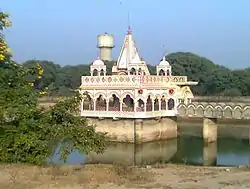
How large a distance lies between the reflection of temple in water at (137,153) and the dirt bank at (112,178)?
507 inches

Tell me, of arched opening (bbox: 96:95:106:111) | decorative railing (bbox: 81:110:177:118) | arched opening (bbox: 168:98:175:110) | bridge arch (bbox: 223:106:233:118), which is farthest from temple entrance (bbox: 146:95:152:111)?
bridge arch (bbox: 223:106:233:118)

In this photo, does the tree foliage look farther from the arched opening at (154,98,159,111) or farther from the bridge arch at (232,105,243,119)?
the arched opening at (154,98,159,111)

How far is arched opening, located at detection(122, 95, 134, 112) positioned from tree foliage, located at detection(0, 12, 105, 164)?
54.4ft

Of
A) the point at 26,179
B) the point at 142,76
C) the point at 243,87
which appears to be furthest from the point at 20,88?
the point at 243,87

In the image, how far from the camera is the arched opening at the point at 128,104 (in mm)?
33188

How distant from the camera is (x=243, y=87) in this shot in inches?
2584

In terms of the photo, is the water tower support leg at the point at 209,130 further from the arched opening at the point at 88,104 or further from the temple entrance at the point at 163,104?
the arched opening at the point at 88,104

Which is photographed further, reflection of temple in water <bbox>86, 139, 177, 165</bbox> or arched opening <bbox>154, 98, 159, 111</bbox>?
arched opening <bbox>154, 98, 159, 111</bbox>

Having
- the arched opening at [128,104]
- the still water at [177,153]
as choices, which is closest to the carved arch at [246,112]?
the still water at [177,153]

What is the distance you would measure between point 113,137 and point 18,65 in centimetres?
1702

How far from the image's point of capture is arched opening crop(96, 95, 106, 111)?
34744 mm

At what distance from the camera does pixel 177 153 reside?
30.9 m

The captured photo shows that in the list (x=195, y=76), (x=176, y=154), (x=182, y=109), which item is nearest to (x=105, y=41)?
(x=195, y=76)

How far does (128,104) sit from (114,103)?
54.7 inches
